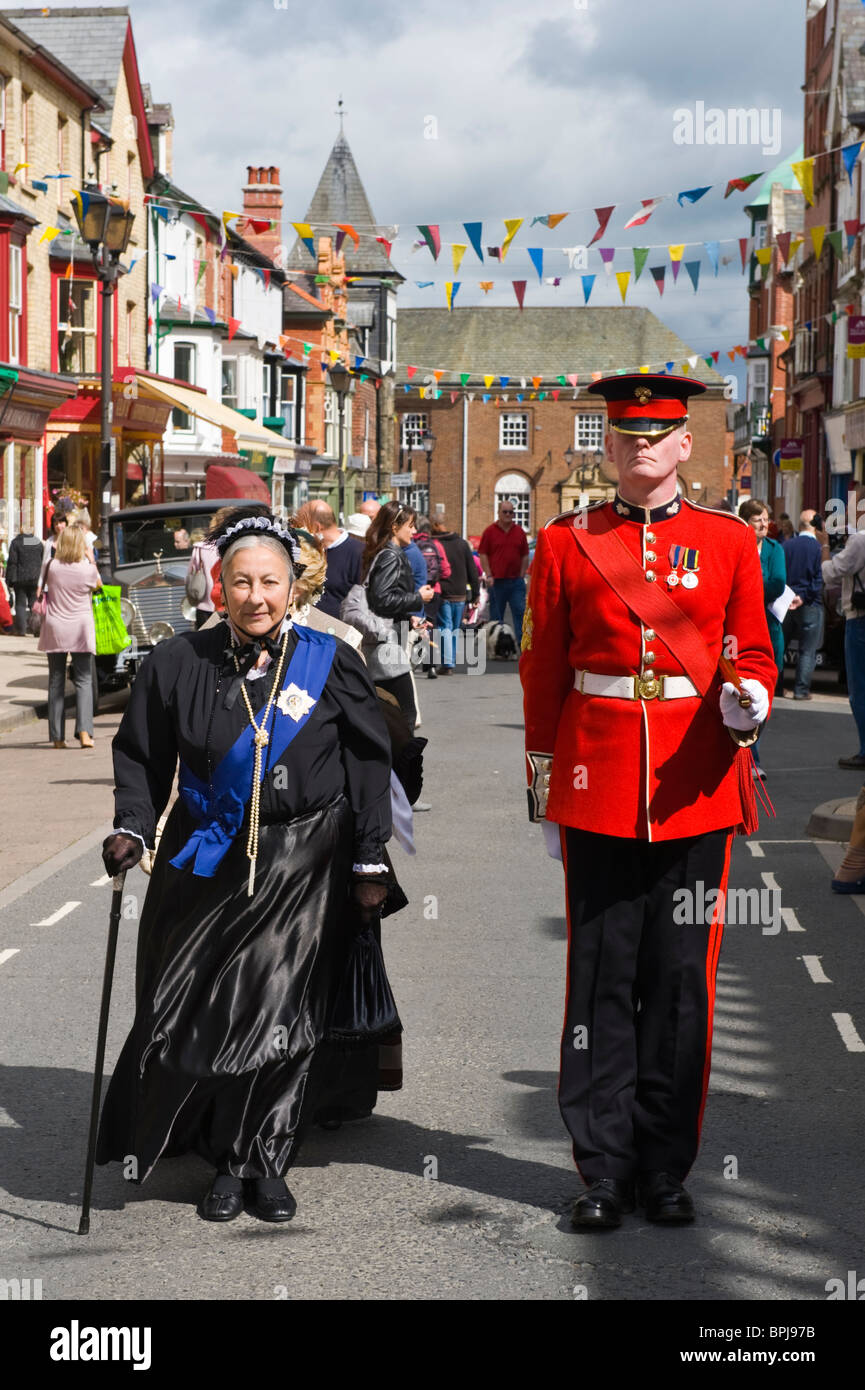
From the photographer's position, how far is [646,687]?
4.46 metres

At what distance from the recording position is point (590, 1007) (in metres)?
4.52

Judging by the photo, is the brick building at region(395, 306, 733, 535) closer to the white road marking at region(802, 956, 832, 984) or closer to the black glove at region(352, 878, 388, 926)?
the white road marking at region(802, 956, 832, 984)

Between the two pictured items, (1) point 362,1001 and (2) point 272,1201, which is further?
(1) point 362,1001

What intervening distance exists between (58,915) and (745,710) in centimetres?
475

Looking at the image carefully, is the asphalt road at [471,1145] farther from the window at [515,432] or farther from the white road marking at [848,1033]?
the window at [515,432]

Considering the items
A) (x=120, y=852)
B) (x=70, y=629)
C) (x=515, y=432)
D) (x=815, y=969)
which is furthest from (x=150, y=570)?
(x=515, y=432)

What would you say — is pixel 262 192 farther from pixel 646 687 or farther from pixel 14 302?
pixel 646 687

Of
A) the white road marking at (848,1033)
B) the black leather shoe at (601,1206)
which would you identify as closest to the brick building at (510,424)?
the white road marking at (848,1033)

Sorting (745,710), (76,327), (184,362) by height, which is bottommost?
(745,710)

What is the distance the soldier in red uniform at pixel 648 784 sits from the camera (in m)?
4.45

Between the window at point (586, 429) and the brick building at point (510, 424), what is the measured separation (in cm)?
5

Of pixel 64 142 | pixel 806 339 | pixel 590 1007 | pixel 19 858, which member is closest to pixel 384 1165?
pixel 590 1007
